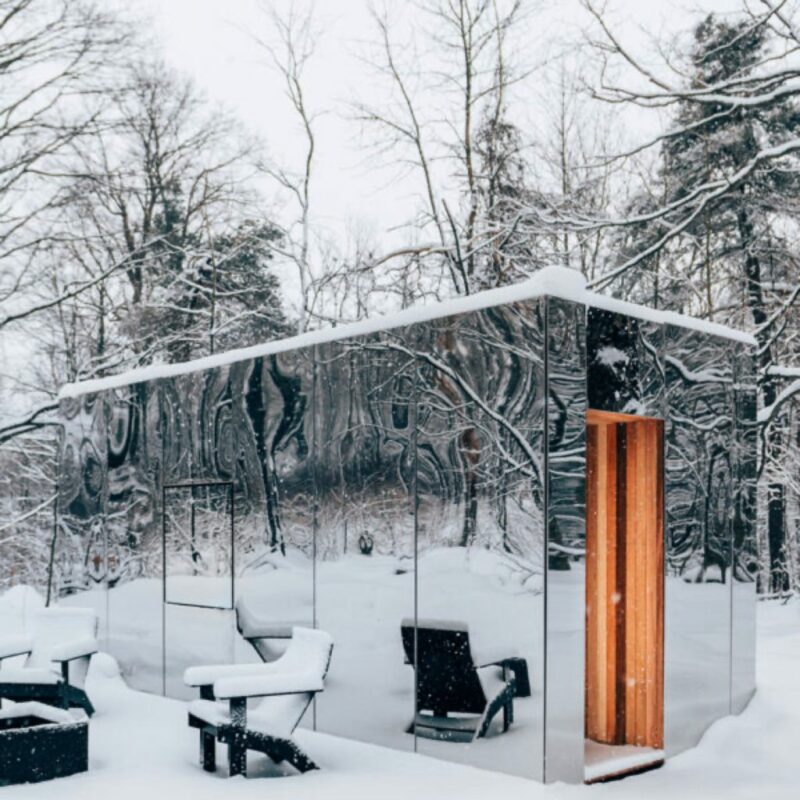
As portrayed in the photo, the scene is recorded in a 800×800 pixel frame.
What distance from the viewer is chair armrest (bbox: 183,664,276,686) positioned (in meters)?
6.78

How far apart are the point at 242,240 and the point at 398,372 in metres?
14.8

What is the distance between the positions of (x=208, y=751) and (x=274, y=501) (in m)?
2.03

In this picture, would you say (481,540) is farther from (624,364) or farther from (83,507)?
(83,507)

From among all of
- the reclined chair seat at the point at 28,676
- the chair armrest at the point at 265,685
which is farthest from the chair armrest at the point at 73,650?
the chair armrest at the point at 265,685

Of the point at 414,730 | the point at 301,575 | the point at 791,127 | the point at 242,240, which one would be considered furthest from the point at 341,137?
the point at 414,730

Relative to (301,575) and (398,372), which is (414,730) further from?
(398,372)

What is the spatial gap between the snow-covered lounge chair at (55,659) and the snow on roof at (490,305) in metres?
2.25

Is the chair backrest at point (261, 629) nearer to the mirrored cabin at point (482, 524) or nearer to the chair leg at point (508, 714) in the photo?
the mirrored cabin at point (482, 524)

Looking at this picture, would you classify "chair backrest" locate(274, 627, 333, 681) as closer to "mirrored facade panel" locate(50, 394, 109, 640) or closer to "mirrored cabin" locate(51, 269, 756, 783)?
"mirrored cabin" locate(51, 269, 756, 783)

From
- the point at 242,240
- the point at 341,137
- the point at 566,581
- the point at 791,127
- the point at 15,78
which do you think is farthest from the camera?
the point at 242,240

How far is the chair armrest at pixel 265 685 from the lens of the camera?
6.28 meters

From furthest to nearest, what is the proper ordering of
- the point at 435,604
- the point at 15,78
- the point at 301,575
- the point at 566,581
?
the point at 15,78, the point at 301,575, the point at 435,604, the point at 566,581

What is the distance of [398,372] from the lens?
6.94m

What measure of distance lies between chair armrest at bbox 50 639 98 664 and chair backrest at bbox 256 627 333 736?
1828 millimetres
